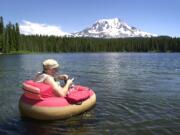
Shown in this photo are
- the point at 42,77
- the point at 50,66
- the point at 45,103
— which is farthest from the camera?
the point at 42,77

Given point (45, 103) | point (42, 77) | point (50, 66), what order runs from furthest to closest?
point (42, 77)
point (50, 66)
point (45, 103)

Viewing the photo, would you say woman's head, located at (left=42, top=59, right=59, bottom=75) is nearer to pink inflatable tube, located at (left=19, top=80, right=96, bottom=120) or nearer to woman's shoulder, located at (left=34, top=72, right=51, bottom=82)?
woman's shoulder, located at (left=34, top=72, right=51, bottom=82)

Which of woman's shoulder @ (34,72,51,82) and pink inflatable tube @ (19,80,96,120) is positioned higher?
woman's shoulder @ (34,72,51,82)

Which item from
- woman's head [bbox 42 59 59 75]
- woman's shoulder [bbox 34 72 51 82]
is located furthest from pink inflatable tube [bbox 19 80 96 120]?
woman's head [bbox 42 59 59 75]

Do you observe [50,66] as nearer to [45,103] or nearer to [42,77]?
[42,77]

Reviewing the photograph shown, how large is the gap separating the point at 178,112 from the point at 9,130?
279 inches

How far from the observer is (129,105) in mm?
15656

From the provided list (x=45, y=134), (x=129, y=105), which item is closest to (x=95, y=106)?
(x=129, y=105)

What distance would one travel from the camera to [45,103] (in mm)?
12117

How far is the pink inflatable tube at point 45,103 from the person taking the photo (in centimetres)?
1211

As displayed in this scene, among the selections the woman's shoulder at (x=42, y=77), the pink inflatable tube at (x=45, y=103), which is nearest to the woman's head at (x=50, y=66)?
the woman's shoulder at (x=42, y=77)

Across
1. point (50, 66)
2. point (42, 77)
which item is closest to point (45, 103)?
point (42, 77)

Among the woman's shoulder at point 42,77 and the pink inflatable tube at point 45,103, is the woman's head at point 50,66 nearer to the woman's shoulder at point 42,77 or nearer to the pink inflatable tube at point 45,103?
the woman's shoulder at point 42,77

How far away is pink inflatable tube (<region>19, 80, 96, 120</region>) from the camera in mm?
12109
